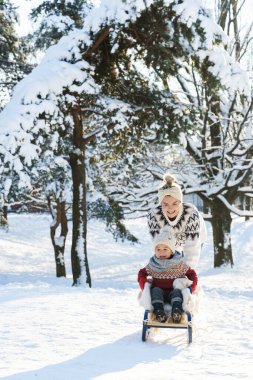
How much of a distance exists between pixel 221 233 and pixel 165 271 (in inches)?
456

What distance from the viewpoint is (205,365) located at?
411cm

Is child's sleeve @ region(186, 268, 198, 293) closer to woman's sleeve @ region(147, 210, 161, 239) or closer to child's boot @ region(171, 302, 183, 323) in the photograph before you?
child's boot @ region(171, 302, 183, 323)

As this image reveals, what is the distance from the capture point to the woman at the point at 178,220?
580 centimetres

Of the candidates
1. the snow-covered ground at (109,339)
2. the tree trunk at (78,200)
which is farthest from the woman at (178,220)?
the tree trunk at (78,200)

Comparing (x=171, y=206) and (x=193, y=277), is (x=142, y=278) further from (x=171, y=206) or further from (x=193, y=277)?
(x=171, y=206)

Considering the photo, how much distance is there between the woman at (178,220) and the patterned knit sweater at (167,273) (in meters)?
0.59

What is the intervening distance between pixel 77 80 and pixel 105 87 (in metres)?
2.02

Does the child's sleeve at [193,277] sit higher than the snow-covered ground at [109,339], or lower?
higher

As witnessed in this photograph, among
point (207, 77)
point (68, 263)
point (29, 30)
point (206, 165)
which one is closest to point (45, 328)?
point (207, 77)

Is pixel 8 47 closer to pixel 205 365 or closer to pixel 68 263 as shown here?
pixel 205 365

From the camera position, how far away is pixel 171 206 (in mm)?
5797

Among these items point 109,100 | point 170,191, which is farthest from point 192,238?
point 109,100

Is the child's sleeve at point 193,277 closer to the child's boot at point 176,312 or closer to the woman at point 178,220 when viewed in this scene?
the child's boot at point 176,312

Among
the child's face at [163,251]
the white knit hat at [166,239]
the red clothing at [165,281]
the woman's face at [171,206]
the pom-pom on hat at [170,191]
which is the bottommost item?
the red clothing at [165,281]
